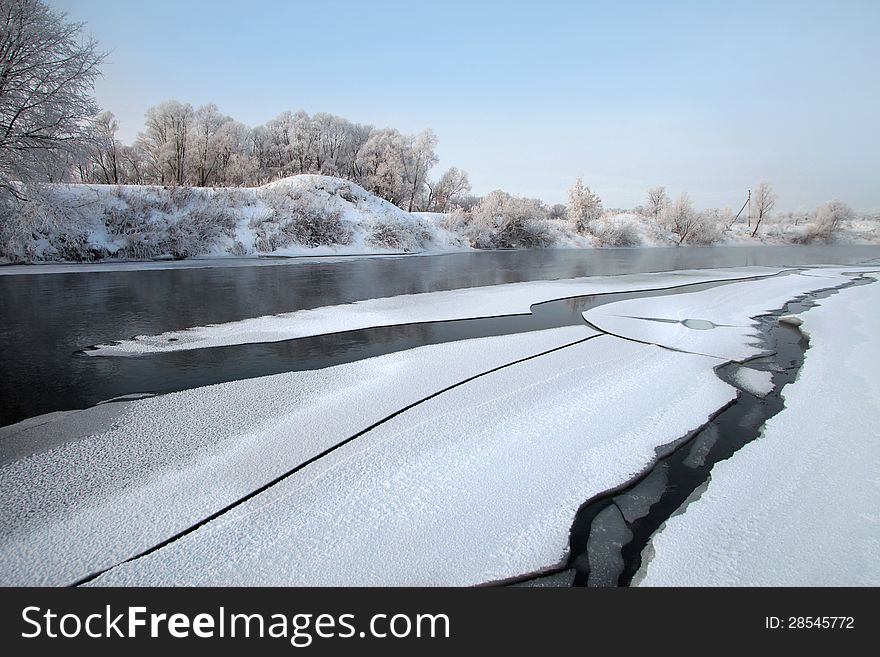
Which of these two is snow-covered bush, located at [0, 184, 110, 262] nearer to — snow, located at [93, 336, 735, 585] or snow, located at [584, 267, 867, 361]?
snow, located at [93, 336, 735, 585]

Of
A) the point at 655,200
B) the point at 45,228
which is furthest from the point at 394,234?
the point at 655,200

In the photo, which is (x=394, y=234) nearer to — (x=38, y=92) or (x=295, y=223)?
(x=295, y=223)

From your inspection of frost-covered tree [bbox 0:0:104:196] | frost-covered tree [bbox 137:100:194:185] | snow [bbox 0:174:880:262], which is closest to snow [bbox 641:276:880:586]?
frost-covered tree [bbox 0:0:104:196]

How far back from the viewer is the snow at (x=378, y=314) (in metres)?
6.35

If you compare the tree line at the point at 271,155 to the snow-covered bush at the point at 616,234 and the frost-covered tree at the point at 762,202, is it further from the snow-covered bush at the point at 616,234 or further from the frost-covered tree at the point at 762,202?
the frost-covered tree at the point at 762,202

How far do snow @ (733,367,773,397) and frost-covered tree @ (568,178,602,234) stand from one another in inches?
1919

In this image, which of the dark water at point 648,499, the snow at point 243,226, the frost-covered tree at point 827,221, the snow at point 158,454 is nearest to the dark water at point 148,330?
the snow at point 158,454

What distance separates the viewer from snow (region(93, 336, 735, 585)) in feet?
6.74

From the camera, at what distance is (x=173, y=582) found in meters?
1.95

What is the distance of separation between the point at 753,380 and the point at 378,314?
234 inches

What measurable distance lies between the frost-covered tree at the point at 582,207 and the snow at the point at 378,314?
39.2 meters
